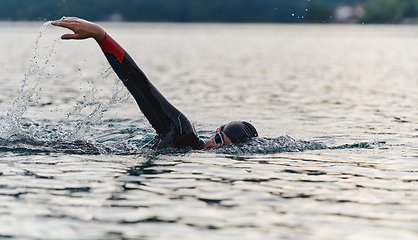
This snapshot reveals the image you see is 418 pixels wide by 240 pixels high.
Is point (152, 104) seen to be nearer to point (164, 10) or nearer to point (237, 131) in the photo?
point (237, 131)

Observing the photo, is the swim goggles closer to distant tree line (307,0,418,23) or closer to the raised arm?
the raised arm

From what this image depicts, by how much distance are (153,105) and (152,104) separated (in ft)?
0.07

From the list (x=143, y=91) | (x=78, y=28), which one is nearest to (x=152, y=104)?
(x=143, y=91)

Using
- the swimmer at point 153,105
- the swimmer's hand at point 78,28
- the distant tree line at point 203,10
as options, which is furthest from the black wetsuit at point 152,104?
the distant tree line at point 203,10

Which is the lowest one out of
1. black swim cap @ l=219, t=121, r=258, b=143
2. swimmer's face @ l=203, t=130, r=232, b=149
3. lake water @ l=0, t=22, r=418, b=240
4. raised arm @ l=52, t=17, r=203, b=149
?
lake water @ l=0, t=22, r=418, b=240

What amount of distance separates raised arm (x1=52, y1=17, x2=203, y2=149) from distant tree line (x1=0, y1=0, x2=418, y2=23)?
108 meters

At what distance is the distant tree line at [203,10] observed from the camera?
393ft

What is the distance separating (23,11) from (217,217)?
12385 cm

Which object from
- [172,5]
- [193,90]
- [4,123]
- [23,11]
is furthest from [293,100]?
[172,5]

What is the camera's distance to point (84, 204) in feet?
20.6

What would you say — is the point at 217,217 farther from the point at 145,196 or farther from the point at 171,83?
the point at 171,83

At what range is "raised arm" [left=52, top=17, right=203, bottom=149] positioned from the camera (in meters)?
7.59

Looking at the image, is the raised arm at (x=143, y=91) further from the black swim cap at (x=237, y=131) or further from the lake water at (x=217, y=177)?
the black swim cap at (x=237, y=131)

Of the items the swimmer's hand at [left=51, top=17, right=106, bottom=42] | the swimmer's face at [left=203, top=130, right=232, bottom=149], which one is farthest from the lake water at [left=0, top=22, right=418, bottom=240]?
the swimmer's hand at [left=51, top=17, right=106, bottom=42]
